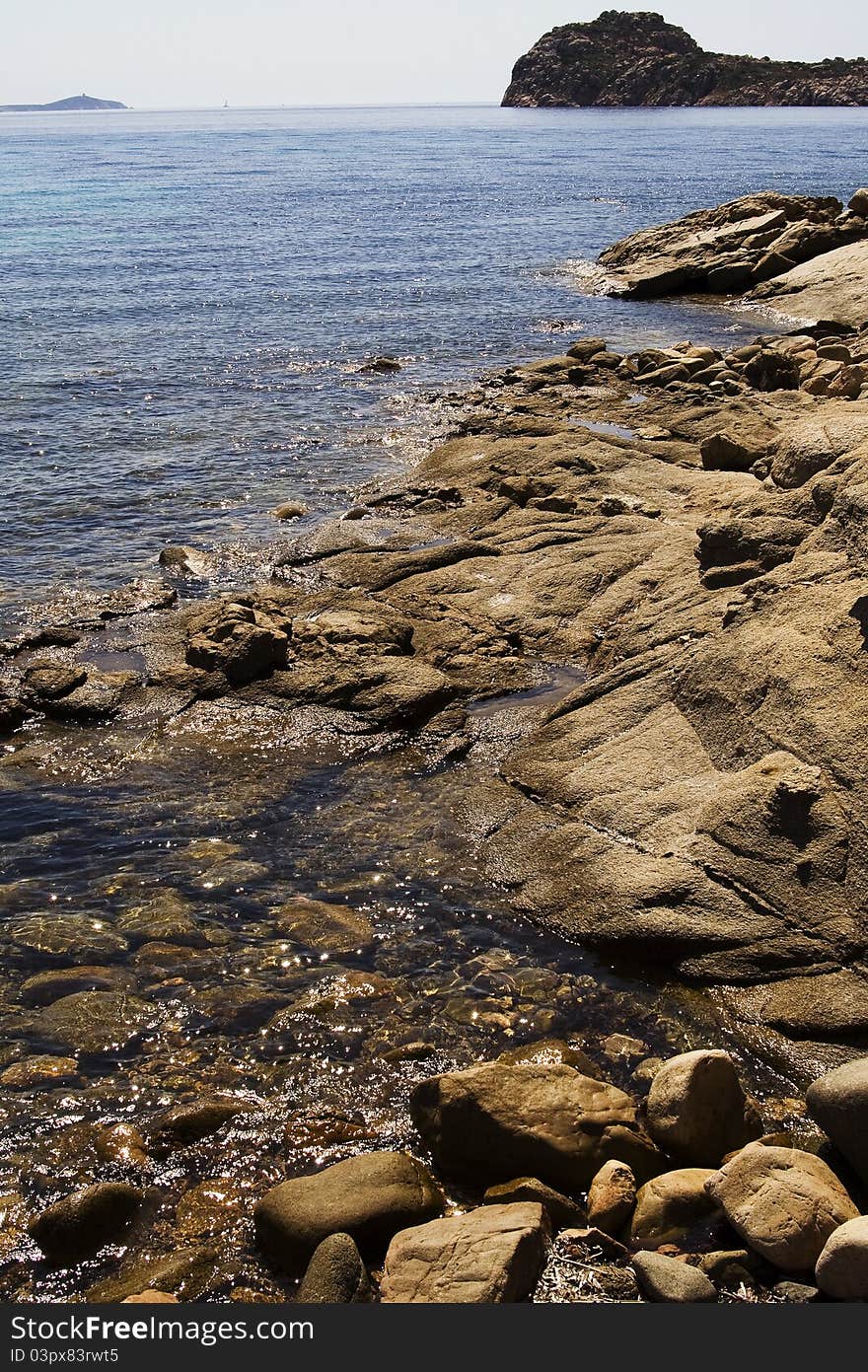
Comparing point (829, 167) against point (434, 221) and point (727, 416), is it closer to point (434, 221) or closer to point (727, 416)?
point (434, 221)

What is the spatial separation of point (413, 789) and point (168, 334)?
28702 mm

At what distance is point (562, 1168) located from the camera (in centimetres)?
828

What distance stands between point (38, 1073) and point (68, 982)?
109cm

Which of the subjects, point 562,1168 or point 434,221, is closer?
point 562,1168

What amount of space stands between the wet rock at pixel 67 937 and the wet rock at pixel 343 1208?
3.55m

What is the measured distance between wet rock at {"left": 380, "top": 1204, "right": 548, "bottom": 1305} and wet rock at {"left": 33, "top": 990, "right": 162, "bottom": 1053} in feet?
10.9

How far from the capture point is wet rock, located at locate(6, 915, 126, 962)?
35.3ft

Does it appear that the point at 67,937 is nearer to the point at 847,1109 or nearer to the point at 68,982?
the point at 68,982

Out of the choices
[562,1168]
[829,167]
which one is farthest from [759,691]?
[829,167]

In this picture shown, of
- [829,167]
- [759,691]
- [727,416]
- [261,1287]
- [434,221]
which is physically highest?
[829,167]

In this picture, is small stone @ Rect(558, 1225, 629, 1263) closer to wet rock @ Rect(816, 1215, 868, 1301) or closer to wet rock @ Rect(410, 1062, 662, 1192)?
wet rock @ Rect(410, 1062, 662, 1192)

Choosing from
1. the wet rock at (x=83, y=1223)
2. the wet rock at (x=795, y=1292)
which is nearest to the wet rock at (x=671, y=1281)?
the wet rock at (x=795, y=1292)

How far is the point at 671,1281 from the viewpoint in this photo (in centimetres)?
711

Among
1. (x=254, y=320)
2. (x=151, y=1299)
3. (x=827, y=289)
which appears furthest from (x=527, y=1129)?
(x=827, y=289)
